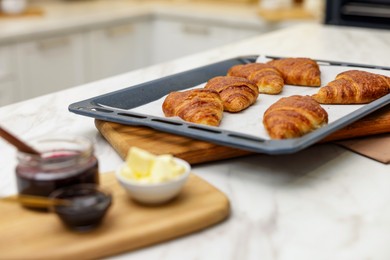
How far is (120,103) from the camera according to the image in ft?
3.69

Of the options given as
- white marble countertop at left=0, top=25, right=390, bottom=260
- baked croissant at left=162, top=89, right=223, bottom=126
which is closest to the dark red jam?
white marble countertop at left=0, top=25, right=390, bottom=260

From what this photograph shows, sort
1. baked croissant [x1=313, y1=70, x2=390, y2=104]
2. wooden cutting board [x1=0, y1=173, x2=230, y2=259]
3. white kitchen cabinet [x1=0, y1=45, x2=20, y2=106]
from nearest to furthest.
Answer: wooden cutting board [x1=0, y1=173, x2=230, y2=259], baked croissant [x1=313, y1=70, x2=390, y2=104], white kitchen cabinet [x1=0, y1=45, x2=20, y2=106]

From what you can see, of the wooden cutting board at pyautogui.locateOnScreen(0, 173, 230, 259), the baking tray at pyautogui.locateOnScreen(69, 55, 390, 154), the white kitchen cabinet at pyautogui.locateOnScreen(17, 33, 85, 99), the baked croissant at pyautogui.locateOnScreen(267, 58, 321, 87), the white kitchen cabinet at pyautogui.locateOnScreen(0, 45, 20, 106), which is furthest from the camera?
the white kitchen cabinet at pyautogui.locateOnScreen(17, 33, 85, 99)

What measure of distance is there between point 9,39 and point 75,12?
0.64 meters

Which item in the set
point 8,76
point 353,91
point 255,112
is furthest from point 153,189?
point 8,76

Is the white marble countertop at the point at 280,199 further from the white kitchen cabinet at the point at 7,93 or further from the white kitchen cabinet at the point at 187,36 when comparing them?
the white kitchen cabinet at the point at 187,36

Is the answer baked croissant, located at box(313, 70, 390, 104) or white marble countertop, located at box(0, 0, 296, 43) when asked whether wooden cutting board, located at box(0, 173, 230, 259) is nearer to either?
baked croissant, located at box(313, 70, 390, 104)

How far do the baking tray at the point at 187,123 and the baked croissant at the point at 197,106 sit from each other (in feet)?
0.18

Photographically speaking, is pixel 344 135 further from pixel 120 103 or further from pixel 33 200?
pixel 33 200

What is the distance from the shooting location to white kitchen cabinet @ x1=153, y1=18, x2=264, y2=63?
9.41ft

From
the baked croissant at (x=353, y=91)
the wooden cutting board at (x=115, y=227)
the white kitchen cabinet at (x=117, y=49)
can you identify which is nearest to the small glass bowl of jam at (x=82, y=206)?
the wooden cutting board at (x=115, y=227)

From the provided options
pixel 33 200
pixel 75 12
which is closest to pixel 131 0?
pixel 75 12

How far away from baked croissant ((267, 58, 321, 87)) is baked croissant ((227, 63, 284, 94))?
0.9 inches

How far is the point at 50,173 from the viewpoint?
0.73 meters
